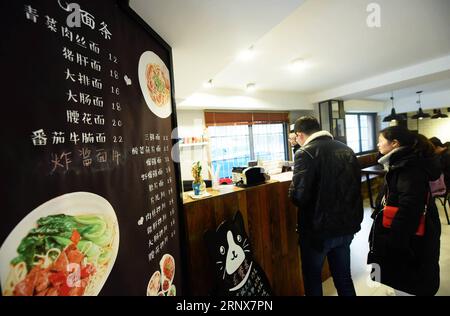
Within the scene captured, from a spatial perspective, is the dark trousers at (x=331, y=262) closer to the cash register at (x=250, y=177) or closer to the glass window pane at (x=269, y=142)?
the cash register at (x=250, y=177)

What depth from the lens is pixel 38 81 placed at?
47 cm

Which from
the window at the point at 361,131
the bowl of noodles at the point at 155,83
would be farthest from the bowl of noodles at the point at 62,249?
the window at the point at 361,131

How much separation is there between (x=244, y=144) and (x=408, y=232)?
3368 millimetres

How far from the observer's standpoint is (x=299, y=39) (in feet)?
6.82

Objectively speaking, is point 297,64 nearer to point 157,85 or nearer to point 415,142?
point 415,142

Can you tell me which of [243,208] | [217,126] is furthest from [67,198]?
[217,126]

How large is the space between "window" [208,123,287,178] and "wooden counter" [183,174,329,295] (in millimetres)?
2481

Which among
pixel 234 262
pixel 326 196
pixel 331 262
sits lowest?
pixel 331 262

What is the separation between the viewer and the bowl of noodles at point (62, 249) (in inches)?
16.3

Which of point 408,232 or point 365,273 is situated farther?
point 365,273

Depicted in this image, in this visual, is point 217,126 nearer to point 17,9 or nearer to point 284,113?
point 284,113

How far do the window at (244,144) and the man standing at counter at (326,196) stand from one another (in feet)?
9.43

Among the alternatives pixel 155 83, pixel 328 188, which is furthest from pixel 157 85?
pixel 328 188

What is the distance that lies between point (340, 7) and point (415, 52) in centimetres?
181
